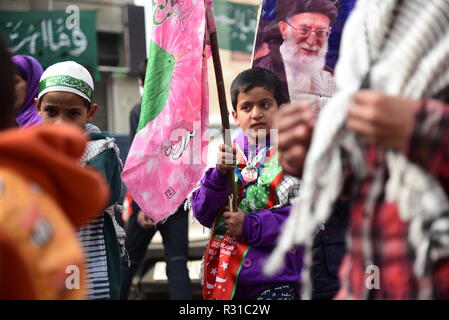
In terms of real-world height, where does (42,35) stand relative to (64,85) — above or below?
above

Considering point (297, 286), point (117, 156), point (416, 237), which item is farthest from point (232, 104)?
point (416, 237)

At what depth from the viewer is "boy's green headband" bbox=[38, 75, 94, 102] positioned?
11.4 ft

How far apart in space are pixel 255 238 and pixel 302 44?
979 millimetres

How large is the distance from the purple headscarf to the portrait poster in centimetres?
120

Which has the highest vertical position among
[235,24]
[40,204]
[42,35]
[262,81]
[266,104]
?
[42,35]

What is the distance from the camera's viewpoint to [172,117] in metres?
3.40

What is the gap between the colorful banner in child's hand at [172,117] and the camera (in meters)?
3.37

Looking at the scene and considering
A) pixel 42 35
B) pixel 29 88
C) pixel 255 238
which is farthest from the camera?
pixel 42 35

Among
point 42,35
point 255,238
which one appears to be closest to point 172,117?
point 255,238

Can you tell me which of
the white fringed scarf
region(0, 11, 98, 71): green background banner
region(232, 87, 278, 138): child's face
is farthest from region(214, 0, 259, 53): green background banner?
region(0, 11, 98, 71): green background banner

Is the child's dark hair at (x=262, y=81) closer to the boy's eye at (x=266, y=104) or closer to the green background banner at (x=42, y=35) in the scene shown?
the boy's eye at (x=266, y=104)

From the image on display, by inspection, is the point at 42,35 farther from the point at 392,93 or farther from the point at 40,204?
the point at 392,93
